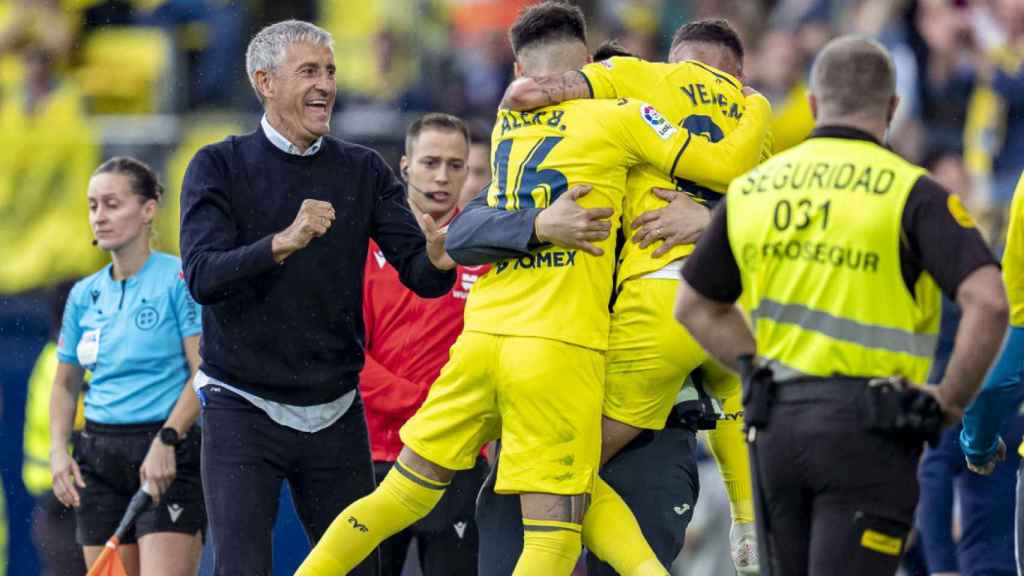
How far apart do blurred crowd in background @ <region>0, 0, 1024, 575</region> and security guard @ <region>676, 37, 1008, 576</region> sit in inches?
287

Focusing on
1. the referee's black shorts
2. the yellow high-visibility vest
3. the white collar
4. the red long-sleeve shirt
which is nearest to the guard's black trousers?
the yellow high-visibility vest

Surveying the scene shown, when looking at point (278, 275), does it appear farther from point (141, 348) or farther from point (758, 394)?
point (758, 394)

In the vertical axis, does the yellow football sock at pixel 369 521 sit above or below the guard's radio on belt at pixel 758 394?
below

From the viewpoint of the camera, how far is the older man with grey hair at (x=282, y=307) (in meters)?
6.46

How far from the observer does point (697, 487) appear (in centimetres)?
694

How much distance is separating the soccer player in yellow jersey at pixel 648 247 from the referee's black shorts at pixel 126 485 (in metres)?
2.40

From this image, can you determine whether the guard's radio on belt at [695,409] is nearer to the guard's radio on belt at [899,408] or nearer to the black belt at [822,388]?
the black belt at [822,388]

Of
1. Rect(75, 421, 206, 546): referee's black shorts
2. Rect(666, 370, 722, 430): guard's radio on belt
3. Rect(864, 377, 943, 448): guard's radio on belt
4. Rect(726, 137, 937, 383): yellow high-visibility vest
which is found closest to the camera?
Rect(864, 377, 943, 448): guard's radio on belt

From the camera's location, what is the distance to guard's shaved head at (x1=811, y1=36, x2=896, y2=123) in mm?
4906

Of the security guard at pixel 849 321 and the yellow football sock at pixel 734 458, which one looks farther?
the yellow football sock at pixel 734 458

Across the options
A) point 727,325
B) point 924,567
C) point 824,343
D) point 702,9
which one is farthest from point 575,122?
point 702,9

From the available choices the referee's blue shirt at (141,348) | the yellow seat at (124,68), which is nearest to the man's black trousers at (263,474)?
the referee's blue shirt at (141,348)

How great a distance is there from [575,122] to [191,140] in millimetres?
8741

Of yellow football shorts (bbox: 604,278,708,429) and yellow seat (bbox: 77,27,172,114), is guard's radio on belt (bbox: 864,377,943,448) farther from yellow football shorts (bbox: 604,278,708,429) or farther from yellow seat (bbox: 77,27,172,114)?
yellow seat (bbox: 77,27,172,114)
